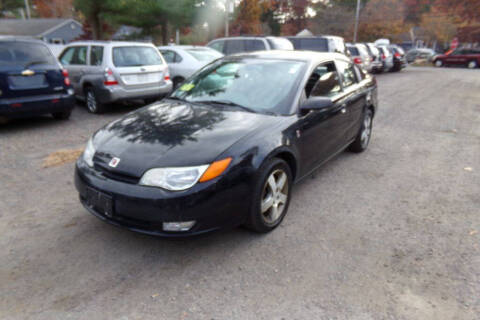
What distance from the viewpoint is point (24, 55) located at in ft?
21.7

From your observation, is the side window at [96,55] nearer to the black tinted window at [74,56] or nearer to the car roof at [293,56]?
the black tinted window at [74,56]

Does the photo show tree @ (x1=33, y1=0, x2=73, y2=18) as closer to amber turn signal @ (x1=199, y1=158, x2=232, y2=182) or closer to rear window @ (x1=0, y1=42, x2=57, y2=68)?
rear window @ (x1=0, y1=42, x2=57, y2=68)

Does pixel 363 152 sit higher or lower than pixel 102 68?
lower

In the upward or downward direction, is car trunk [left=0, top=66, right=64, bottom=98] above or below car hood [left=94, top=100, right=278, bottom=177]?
below

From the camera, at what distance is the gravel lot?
2475 millimetres

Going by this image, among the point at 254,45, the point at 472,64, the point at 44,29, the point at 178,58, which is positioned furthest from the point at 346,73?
the point at 44,29

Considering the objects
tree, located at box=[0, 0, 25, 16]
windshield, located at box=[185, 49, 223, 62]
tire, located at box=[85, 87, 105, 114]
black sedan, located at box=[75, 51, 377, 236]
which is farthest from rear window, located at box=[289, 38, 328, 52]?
tree, located at box=[0, 0, 25, 16]

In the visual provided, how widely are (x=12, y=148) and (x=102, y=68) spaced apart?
2843 millimetres

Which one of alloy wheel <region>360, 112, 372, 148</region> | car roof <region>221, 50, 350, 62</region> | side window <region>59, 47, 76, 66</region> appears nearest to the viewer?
car roof <region>221, 50, 350, 62</region>

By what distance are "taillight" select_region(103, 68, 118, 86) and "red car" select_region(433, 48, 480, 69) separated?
1165 inches

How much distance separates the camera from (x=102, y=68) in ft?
26.0

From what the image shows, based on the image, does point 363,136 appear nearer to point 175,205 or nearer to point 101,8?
point 175,205

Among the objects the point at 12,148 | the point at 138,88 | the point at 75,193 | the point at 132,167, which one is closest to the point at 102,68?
the point at 138,88

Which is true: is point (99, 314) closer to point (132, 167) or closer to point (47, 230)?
point (132, 167)
